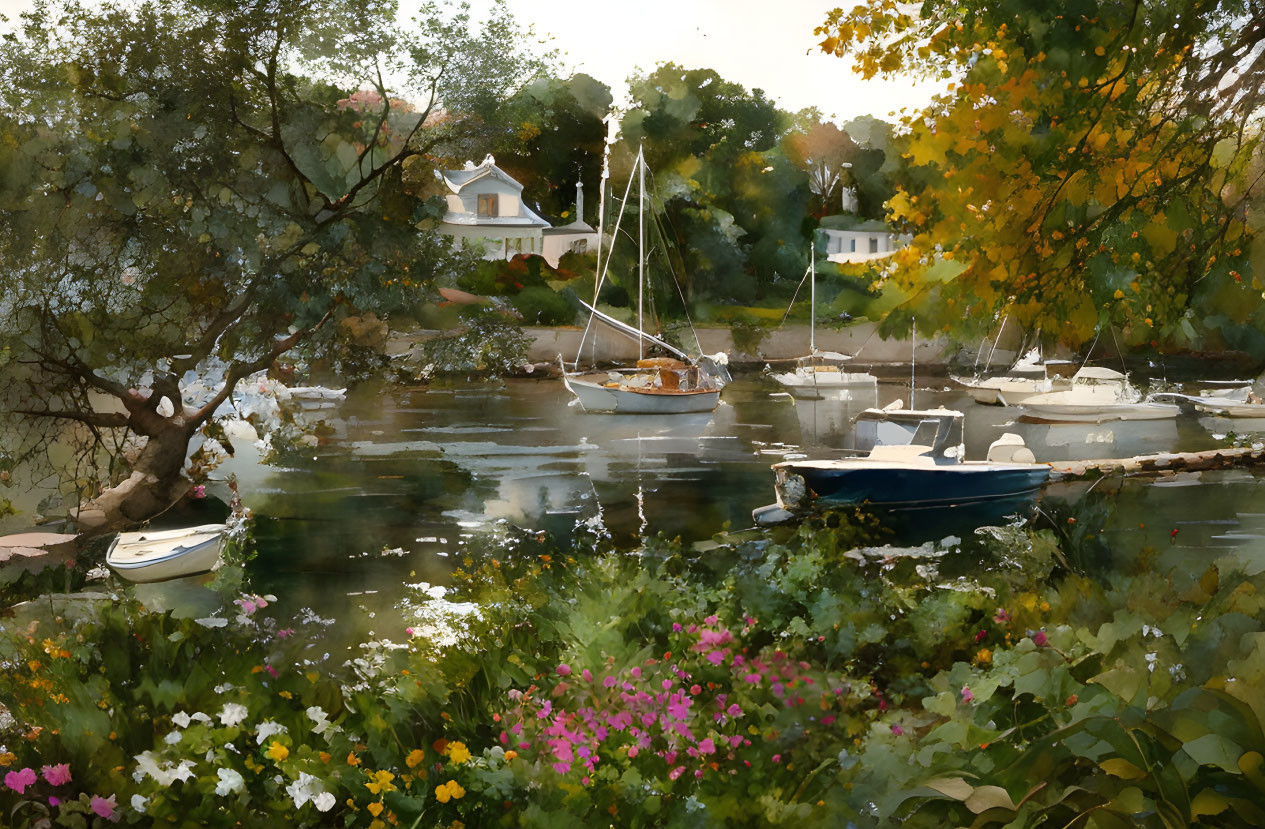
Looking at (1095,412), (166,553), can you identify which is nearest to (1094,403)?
(1095,412)

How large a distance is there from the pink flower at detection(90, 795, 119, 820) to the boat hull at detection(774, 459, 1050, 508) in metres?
2.08

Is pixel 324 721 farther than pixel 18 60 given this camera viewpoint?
No

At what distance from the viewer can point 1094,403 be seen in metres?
3.54

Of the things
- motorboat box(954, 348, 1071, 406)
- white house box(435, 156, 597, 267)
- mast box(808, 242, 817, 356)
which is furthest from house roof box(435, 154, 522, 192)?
motorboat box(954, 348, 1071, 406)

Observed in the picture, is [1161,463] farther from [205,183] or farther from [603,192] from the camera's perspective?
[205,183]

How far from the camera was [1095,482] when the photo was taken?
11.5ft

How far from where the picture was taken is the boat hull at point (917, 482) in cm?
354

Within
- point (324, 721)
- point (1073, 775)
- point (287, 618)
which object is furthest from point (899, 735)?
point (287, 618)

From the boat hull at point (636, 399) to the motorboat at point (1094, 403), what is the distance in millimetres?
1073

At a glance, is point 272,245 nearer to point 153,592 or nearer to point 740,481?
point 153,592

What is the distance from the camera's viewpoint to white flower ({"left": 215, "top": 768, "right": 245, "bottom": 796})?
2139mm

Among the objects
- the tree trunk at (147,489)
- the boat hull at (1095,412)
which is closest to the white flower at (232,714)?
the tree trunk at (147,489)

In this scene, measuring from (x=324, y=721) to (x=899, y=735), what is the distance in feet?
4.41

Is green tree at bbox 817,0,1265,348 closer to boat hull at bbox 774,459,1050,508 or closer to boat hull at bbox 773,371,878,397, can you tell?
boat hull at bbox 773,371,878,397
